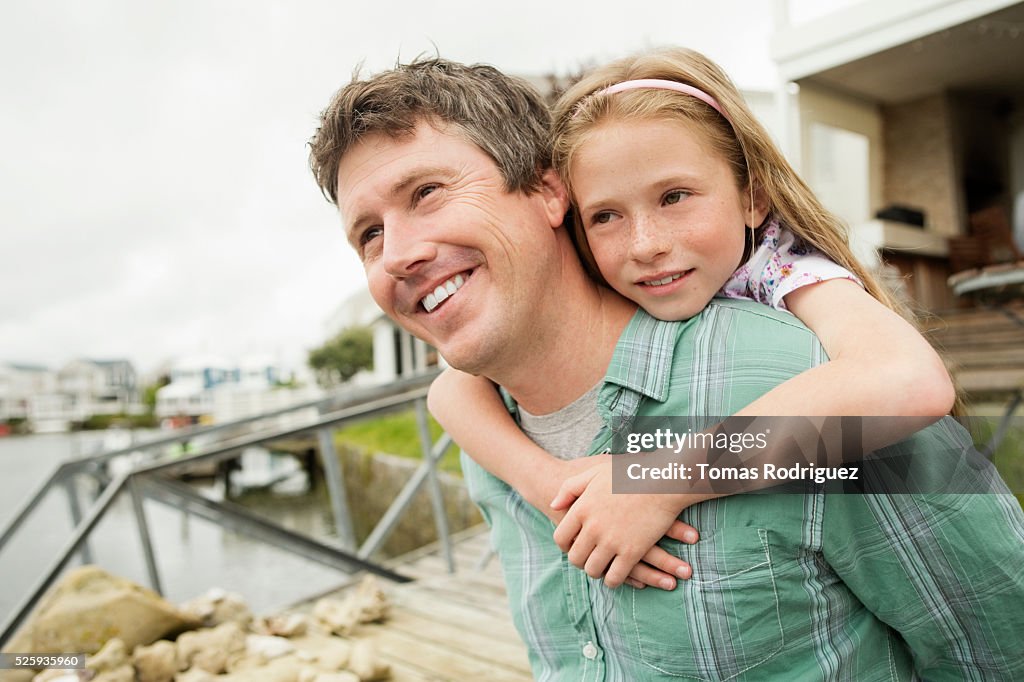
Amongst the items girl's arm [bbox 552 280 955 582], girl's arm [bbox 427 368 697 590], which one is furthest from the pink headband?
girl's arm [bbox 427 368 697 590]

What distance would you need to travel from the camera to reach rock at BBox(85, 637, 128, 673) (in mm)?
2455

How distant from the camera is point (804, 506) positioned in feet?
3.47

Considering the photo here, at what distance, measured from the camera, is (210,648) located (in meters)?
2.74

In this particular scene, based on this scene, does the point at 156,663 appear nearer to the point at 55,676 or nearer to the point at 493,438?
the point at 55,676

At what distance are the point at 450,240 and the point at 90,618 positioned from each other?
2.37 m

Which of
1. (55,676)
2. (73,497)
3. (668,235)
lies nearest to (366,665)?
(55,676)

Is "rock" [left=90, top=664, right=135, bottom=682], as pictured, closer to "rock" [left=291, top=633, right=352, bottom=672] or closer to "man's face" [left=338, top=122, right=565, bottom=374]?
"rock" [left=291, top=633, right=352, bottom=672]

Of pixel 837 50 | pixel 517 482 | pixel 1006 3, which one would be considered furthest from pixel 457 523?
pixel 517 482

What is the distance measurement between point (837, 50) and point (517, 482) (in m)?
7.92

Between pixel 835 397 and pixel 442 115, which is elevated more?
pixel 442 115

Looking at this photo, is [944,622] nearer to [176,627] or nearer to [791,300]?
[791,300]

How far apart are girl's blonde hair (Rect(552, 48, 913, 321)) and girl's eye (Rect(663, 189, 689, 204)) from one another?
0.10 m

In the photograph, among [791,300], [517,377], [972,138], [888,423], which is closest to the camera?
[888,423]

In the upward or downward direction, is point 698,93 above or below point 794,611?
above
